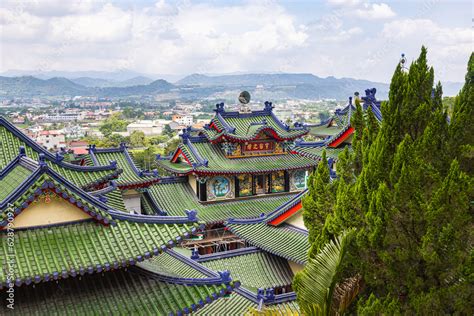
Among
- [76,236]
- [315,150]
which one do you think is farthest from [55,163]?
[315,150]

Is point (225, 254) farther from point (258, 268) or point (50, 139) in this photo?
point (50, 139)

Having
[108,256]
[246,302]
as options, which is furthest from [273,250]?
[108,256]

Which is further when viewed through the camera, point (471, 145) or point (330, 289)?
point (471, 145)

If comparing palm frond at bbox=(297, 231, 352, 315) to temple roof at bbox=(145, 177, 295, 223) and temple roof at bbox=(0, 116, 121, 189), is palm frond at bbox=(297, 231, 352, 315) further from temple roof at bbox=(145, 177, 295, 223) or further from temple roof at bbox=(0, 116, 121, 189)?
temple roof at bbox=(145, 177, 295, 223)

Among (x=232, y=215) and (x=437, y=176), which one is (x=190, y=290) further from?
(x=232, y=215)

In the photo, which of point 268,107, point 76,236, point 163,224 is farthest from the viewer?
point 268,107

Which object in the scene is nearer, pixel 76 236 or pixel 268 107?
pixel 76 236

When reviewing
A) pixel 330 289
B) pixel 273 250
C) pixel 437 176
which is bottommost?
pixel 273 250
